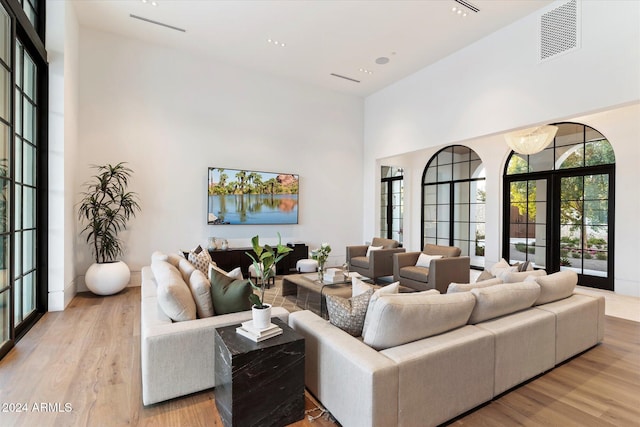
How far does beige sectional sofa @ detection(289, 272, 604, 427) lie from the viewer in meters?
1.78

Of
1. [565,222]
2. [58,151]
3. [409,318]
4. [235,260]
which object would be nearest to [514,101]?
[565,222]

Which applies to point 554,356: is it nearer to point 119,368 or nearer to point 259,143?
point 119,368

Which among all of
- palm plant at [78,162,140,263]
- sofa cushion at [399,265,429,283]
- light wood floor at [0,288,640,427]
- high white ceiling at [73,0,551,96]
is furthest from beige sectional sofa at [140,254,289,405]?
high white ceiling at [73,0,551,96]

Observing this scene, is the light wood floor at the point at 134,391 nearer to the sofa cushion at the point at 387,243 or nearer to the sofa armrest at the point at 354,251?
the sofa cushion at the point at 387,243

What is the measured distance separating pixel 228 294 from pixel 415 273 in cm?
344

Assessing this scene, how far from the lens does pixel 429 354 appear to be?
6.22 ft

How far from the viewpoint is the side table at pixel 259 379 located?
1834 millimetres

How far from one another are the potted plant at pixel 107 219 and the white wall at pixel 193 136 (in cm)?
16

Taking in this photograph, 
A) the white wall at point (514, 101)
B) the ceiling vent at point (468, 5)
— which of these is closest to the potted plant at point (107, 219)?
the white wall at point (514, 101)

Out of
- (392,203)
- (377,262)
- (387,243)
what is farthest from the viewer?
(392,203)

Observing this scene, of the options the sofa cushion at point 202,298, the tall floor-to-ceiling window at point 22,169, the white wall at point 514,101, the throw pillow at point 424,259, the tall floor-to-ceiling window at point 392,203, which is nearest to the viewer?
the sofa cushion at point 202,298

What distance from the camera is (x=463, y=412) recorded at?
210cm

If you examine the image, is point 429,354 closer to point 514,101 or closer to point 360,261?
point 360,261

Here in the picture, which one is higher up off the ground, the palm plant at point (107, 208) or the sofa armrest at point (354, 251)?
the palm plant at point (107, 208)
